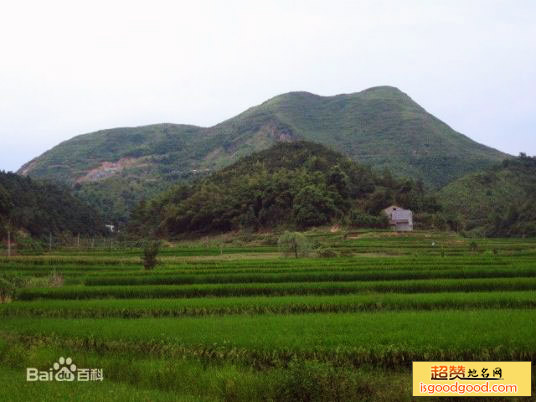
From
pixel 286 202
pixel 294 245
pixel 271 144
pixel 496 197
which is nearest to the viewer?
pixel 294 245

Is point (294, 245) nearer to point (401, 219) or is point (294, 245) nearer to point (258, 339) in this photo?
point (401, 219)

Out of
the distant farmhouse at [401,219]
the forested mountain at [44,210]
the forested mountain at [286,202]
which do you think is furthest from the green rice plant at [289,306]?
the forested mountain at [286,202]

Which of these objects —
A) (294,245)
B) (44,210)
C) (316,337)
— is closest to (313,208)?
(294,245)

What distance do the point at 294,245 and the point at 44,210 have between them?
51.4 m

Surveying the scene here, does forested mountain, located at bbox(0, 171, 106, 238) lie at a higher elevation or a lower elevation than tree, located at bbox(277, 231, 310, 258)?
higher

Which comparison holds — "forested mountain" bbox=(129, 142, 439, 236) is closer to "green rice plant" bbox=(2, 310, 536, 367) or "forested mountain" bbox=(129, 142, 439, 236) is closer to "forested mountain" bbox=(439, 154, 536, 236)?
"forested mountain" bbox=(439, 154, 536, 236)

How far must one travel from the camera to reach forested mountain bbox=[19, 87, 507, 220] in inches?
5192

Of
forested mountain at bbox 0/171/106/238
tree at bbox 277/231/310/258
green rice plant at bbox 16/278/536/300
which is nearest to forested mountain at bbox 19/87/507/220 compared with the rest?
forested mountain at bbox 0/171/106/238

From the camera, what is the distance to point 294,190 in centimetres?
8469

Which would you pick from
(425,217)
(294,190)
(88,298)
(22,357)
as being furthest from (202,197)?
(22,357)

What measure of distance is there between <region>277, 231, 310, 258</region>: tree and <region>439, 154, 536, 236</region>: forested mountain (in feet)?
153

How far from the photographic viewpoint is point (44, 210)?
267 ft

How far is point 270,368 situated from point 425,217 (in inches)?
2877

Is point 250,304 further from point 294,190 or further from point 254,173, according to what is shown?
point 254,173
